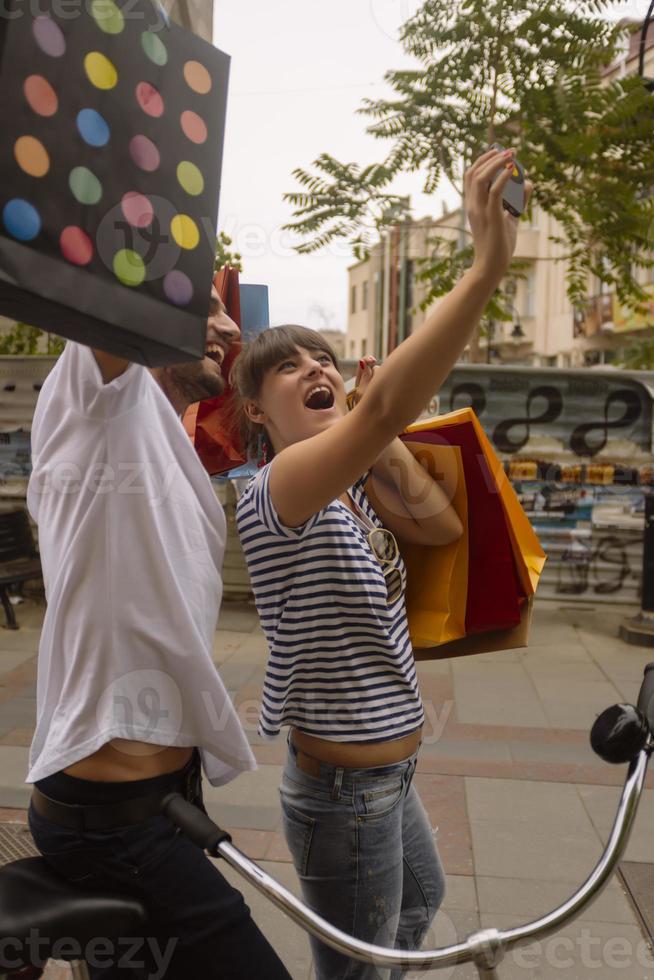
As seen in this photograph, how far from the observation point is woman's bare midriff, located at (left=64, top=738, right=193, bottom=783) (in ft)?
5.05

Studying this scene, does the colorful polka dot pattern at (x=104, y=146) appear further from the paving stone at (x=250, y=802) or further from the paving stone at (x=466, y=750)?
the paving stone at (x=466, y=750)

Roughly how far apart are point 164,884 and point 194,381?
87 cm

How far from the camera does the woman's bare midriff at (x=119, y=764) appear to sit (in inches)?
60.6

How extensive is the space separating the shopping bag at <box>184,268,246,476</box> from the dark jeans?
0.85m

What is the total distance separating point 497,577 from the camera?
203 centimetres

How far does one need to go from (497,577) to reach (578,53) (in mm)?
7700

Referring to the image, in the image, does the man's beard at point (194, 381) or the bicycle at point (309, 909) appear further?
the man's beard at point (194, 381)

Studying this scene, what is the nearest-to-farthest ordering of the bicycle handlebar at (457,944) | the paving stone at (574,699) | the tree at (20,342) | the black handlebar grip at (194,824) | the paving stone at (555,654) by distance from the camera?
the bicycle handlebar at (457,944) < the black handlebar grip at (194,824) < the paving stone at (574,699) < the paving stone at (555,654) < the tree at (20,342)

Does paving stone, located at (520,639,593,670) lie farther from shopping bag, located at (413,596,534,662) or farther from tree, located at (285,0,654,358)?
shopping bag, located at (413,596,534,662)

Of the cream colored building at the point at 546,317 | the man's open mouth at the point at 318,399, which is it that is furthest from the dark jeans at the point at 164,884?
the cream colored building at the point at 546,317

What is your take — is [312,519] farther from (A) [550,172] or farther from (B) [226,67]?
(A) [550,172]

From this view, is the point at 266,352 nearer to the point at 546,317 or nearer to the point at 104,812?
the point at 104,812

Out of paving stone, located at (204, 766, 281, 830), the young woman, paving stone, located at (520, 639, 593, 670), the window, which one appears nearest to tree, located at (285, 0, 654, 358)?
paving stone, located at (520, 639, 593, 670)

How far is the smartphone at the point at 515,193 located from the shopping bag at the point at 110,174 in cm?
41
